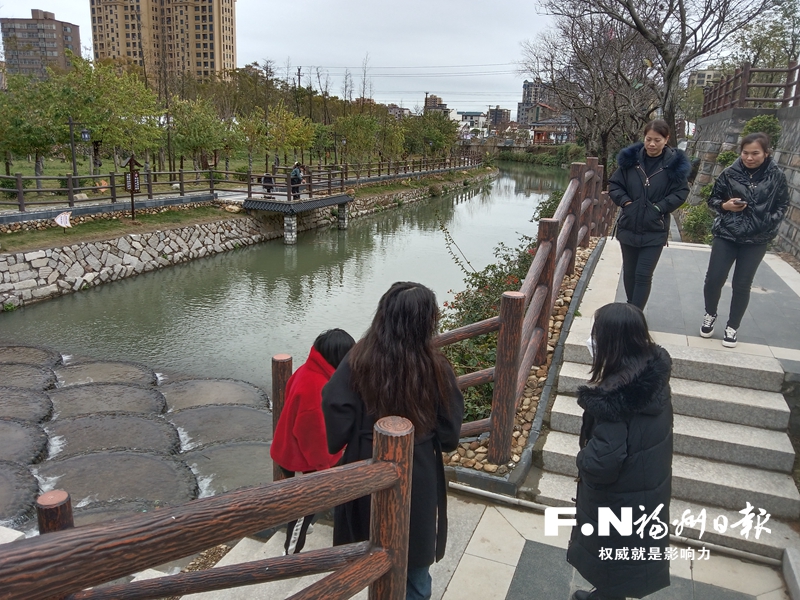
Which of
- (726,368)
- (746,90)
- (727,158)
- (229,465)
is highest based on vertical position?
(746,90)

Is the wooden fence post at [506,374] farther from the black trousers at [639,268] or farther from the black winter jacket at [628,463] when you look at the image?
the black trousers at [639,268]

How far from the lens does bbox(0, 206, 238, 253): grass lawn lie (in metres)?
10.4

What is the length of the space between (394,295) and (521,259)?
4.79 m

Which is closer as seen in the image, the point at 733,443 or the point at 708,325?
the point at 733,443

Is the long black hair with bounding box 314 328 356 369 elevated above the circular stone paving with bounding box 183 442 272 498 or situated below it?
above

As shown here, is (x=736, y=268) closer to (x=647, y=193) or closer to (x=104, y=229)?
(x=647, y=193)

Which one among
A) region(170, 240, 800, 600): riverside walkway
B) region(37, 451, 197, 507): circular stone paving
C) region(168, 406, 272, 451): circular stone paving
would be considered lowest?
region(37, 451, 197, 507): circular stone paving

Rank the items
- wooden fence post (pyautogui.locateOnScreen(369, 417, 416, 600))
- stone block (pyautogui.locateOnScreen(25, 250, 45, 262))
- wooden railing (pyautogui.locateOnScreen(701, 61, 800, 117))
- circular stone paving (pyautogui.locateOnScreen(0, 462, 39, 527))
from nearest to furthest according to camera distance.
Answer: wooden fence post (pyautogui.locateOnScreen(369, 417, 416, 600))
circular stone paving (pyautogui.locateOnScreen(0, 462, 39, 527))
stone block (pyautogui.locateOnScreen(25, 250, 45, 262))
wooden railing (pyautogui.locateOnScreen(701, 61, 800, 117))

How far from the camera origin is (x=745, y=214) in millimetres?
3580

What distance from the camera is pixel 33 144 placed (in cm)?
1371

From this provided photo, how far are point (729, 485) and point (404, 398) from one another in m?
2.04

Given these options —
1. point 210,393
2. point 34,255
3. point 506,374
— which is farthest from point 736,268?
point 34,255

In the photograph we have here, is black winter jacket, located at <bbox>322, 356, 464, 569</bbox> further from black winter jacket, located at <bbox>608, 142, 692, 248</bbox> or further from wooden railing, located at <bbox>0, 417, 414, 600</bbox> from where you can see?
black winter jacket, located at <bbox>608, 142, 692, 248</bbox>

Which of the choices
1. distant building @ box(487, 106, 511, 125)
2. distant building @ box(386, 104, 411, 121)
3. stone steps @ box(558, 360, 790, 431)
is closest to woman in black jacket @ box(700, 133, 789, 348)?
stone steps @ box(558, 360, 790, 431)
